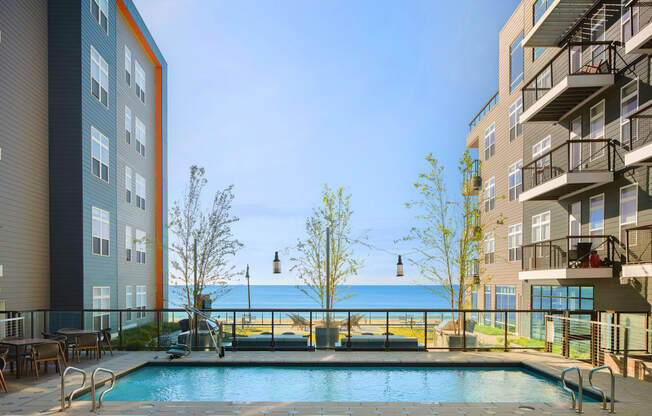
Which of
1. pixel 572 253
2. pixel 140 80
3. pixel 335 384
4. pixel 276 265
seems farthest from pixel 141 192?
pixel 572 253

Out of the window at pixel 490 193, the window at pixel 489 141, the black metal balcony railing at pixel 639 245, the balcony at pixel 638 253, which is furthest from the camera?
the window at pixel 489 141

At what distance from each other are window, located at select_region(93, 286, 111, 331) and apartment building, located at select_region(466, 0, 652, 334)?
1280 cm

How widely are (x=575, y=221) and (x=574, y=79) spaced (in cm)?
433

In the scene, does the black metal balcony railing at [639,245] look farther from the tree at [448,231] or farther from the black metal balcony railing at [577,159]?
the tree at [448,231]

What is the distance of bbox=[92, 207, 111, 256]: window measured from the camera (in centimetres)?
1617

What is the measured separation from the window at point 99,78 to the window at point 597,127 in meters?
15.4

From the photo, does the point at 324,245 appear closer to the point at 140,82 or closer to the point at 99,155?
the point at 99,155

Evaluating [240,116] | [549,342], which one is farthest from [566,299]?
[240,116]

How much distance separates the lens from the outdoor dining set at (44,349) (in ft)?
31.4

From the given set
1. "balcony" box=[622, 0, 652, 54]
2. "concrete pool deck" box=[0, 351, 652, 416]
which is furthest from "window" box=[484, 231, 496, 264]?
"concrete pool deck" box=[0, 351, 652, 416]

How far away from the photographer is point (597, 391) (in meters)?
8.49

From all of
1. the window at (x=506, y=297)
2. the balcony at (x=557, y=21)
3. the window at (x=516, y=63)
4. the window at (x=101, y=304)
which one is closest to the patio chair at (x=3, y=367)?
the window at (x=101, y=304)

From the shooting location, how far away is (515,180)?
71.0 feet

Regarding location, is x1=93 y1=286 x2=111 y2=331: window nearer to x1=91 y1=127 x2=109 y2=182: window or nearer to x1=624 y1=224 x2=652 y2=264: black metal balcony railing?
x1=91 y1=127 x2=109 y2=182: window
